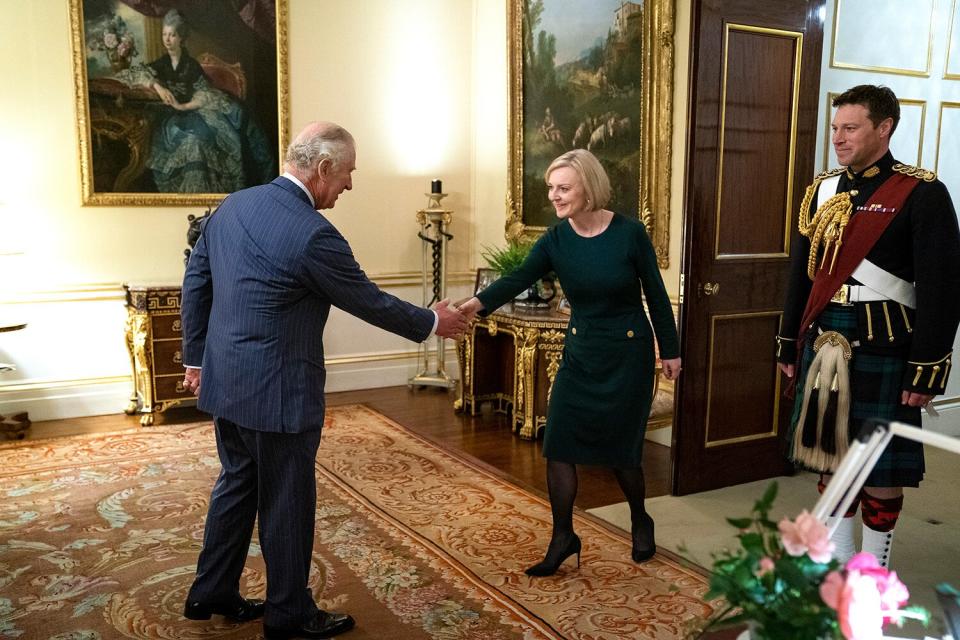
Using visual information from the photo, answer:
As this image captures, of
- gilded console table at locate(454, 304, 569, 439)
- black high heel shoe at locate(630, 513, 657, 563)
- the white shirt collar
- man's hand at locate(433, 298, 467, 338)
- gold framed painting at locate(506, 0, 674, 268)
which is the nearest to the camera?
the white shirt collar

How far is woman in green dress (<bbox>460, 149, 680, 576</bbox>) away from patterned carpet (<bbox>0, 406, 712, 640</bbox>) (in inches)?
11.2

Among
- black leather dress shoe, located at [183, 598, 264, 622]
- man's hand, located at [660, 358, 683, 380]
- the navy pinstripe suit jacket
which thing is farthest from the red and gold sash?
black leather dress shoe, located at [183, 598, 264, 622]

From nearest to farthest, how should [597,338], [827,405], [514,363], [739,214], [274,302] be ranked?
[274,302] < [827,405] < [597,338] < [739,214] < [514,363]

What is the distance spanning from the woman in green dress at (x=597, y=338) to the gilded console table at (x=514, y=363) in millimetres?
1644

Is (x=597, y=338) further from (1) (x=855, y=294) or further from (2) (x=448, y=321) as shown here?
(1) (x=855, y=294)

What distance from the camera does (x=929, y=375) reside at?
2805 mm

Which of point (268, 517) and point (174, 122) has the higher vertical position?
point (174, 122)

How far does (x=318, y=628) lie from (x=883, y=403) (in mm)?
2034

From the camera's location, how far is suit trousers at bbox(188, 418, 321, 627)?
2.66m

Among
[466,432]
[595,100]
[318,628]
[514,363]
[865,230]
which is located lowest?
[466,432]

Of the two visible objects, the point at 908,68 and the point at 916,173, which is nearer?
the point at 916,173

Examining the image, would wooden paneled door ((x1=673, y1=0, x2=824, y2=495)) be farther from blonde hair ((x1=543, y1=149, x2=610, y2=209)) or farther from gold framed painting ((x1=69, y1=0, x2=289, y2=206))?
gold framed painting ((x1=69, y1=0, x2=289, y2=206))

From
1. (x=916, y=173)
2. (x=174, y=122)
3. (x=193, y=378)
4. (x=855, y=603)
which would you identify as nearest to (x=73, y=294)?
(x=174, y=122)

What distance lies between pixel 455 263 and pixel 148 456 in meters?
3.17
